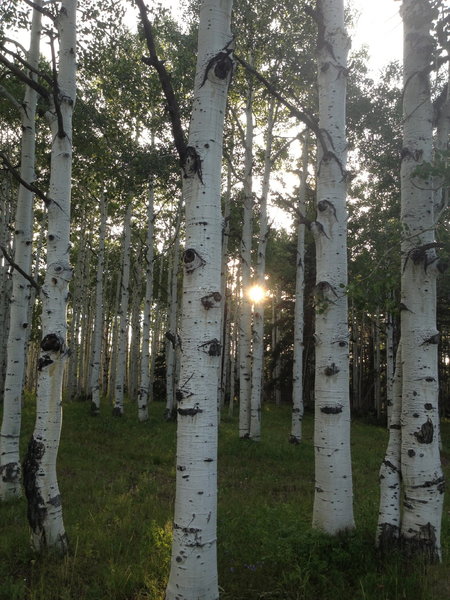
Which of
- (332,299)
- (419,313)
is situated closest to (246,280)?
(332,299)

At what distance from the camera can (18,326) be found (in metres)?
7.02

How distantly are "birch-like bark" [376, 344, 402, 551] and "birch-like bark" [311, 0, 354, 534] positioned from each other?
32 cm

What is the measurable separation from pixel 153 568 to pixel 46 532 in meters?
1.25

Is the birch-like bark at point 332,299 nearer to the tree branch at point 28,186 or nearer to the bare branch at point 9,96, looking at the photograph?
the tree branch at point 28,186

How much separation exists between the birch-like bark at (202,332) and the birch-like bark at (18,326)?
4.53m

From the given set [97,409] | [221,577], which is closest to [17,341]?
[221,577]

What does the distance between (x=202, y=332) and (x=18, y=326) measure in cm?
485

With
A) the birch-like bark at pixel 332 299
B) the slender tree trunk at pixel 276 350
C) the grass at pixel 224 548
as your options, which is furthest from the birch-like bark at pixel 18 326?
the slender tree trunk at pixel 276 350

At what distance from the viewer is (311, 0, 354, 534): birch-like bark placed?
4.73 meters

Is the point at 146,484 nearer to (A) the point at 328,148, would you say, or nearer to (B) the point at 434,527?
(B) the point at 434,527

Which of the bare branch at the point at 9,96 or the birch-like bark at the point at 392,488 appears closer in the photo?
the birch-like bark at the point at 392,488

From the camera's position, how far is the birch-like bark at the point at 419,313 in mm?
4359

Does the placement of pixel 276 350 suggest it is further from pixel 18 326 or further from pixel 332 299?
pixel 332 299

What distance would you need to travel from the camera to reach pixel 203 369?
10.5 ft
